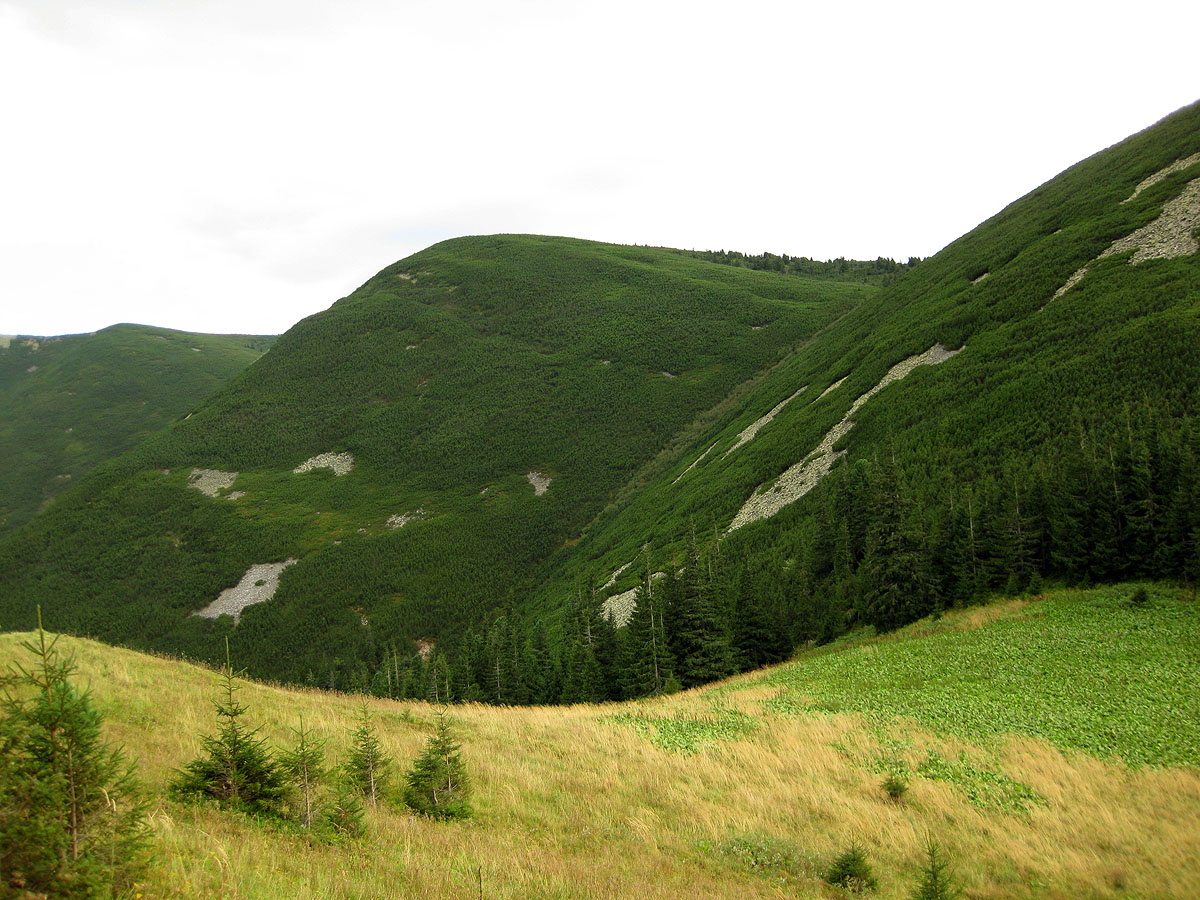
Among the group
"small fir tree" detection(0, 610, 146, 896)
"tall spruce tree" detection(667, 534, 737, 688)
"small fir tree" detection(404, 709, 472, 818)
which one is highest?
"small fir tree" detection(0, 610, 146, 896)

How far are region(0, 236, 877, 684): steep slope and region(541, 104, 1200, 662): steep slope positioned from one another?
995 inches

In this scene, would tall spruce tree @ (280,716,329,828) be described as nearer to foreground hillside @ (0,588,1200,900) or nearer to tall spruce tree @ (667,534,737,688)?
foreground hillside @ (0,588,1200,900)

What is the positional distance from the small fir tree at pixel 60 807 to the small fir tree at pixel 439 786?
19.1 feet

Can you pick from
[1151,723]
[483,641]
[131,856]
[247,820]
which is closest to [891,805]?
[1151,723]

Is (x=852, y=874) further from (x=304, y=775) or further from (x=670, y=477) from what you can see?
(x=670, y=477)

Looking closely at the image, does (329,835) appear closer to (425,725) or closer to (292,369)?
(425,725)

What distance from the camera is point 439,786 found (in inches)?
482

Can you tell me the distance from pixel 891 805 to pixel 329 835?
37.2ft

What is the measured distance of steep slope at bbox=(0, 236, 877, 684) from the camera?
104062 millimetres

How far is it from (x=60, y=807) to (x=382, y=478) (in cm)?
14187

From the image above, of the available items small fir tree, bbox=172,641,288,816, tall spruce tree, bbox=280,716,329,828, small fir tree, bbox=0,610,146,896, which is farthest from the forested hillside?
small fir tree, bbox=0,610,146,896

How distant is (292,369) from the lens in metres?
183

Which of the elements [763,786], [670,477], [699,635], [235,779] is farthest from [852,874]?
[670,477]

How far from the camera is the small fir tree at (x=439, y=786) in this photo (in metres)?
11.7
